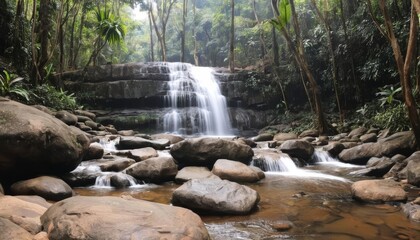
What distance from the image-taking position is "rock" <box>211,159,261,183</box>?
21.4 ft

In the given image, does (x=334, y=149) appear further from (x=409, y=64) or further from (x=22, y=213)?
(x=22, y=213)

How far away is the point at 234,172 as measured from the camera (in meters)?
6.58

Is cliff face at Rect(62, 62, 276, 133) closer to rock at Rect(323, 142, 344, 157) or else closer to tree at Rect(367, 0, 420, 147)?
rock at Rect(323, 142, 344, 157)

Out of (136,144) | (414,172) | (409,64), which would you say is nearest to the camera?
(414,172)

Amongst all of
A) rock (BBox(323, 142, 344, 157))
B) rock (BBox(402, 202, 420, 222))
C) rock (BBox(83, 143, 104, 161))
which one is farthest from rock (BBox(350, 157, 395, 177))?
rock (BBox(83, 143, 104, 161))

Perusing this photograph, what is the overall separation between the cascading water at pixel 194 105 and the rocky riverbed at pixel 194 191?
741cm

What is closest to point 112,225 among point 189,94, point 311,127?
point 311,127

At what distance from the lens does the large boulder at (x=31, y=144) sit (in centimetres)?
483

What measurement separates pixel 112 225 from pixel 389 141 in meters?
7.66

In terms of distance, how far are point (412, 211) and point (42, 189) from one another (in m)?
5.22

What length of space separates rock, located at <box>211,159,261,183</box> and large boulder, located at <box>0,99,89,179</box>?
2.76m

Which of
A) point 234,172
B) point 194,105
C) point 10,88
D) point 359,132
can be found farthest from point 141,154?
point 194,105

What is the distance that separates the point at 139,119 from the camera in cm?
1574

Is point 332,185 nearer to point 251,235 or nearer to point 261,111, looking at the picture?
point 251,235
